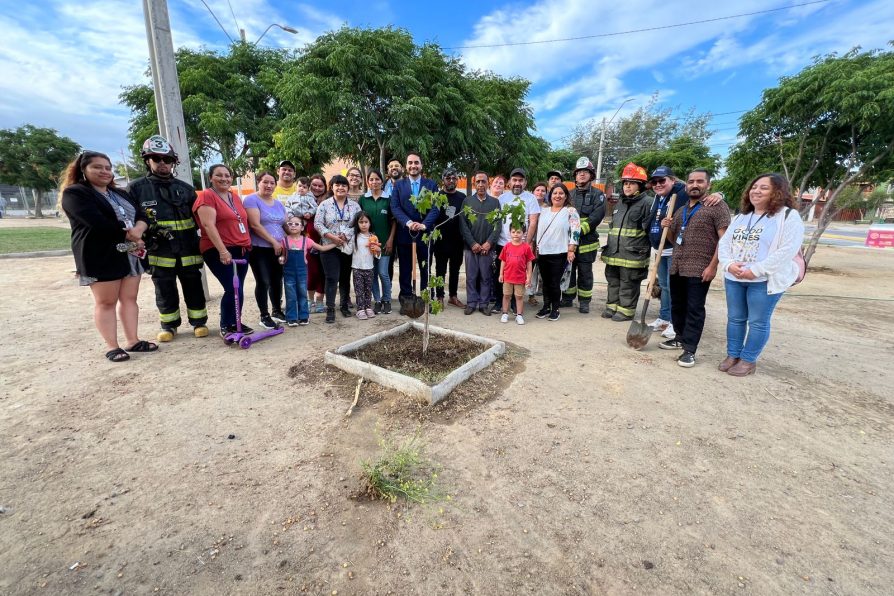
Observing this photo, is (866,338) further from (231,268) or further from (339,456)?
(231,268)

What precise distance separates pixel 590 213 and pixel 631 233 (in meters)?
0.73

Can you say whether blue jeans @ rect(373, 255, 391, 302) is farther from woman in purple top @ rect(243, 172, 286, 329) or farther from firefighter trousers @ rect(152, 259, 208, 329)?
firefighter trousers @ rect(152, 259, 208, 329)

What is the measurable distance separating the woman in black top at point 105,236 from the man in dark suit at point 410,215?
2831mm

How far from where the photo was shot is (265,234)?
463 cm

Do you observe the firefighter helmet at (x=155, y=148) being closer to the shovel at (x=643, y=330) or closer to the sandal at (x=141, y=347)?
A: the sandal at (x=141, y=347)

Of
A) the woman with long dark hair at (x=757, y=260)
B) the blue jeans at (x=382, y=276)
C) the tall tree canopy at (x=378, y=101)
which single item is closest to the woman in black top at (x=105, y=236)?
the blue jeans at (x=382, y=276)

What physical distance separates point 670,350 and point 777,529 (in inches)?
106

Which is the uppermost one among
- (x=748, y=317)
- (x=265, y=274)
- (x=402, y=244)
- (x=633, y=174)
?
(x=633, y=174)

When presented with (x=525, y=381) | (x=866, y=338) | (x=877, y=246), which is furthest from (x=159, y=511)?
(x=877, y=246)

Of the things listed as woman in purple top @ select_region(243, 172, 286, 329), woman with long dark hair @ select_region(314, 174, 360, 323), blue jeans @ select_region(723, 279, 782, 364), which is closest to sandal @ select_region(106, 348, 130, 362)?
woman in purple top @ select_region(243, 172, 286, 329)

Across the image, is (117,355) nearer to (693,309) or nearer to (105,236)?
(105,236)

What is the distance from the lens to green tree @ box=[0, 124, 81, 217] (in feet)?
99.7

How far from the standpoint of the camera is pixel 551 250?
555 centimetres

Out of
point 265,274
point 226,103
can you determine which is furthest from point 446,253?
point 226,103
